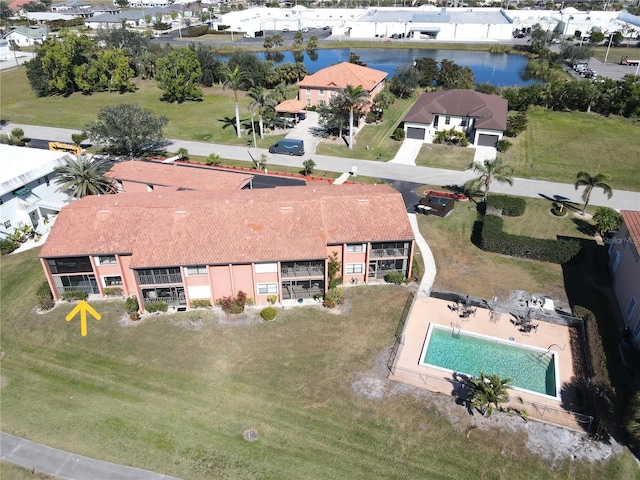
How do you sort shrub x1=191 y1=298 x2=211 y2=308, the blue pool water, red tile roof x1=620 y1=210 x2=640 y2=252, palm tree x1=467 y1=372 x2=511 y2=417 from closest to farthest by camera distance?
1. palm tree x1=467 y1=372 x2=511 y2=417
2. the blue pool water
3. red tile roof x1=620 y1=210 x2=640 y2=252
4. shrub x1=191 y1=298 x2=211 y2=308

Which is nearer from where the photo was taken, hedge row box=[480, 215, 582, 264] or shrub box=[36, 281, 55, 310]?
shrub box=[36, 281, 55, 310]

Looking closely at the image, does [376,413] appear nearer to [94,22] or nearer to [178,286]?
[178,286]

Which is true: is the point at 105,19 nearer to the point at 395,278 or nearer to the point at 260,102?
the point at 260,102

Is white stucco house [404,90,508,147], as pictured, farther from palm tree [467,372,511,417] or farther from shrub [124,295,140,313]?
shrub [124,295,140,313]

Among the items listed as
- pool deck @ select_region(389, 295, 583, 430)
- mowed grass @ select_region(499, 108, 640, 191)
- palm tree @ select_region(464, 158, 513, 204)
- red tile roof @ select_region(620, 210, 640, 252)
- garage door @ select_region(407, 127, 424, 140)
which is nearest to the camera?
pool deck @ select_region(389, 295, 583, 430)

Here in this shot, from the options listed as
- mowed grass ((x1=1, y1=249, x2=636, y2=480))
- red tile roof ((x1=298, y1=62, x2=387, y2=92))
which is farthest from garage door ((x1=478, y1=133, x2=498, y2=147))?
mowed grass ((x1=1, y1=249, x2=636, y2=480))

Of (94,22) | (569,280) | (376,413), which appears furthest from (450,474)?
(94,22)
